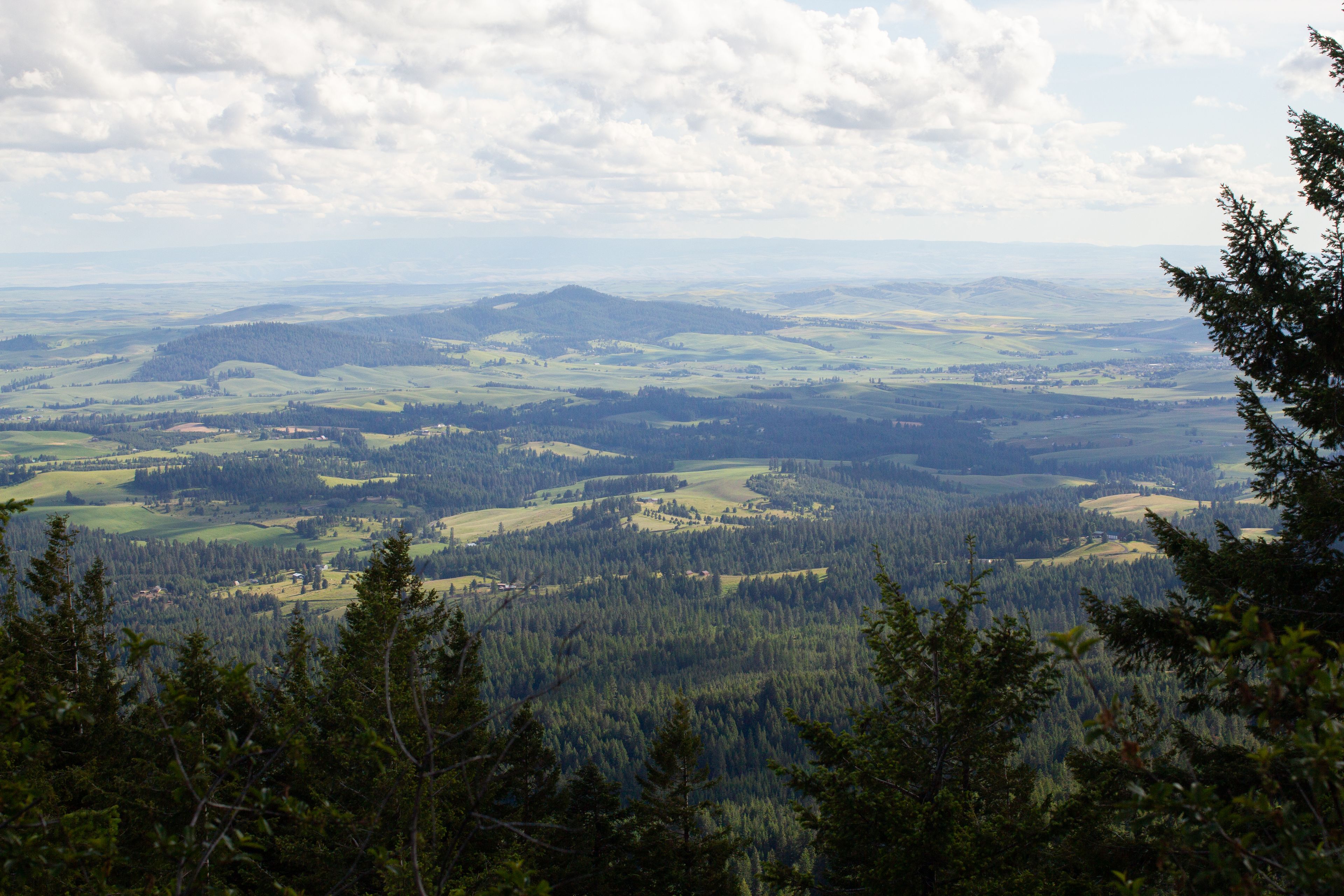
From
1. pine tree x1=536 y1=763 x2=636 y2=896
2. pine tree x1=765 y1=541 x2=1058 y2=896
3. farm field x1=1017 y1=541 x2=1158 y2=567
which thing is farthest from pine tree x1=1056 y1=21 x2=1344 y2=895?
farm field x1=1017 y1=541 x2=1158 y2=567

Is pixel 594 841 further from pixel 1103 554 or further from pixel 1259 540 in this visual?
pixel 1103 554

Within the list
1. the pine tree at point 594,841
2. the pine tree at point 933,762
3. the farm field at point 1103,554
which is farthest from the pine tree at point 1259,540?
the farm field at point 1103,554

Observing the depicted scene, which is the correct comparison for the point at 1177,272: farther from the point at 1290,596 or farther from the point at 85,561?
the point at 85,561

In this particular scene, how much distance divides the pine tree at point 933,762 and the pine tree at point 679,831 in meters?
9.02

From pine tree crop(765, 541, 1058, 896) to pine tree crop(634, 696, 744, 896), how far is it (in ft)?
29.6

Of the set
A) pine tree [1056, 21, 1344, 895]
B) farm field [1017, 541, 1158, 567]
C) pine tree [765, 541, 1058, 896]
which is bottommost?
farm field [1017, 541, 1158, 567]

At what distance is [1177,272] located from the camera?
16.5 meters

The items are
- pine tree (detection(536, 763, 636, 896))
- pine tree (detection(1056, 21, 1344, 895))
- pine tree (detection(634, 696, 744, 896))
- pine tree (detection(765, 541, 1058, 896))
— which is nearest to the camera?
pine tree (detection(1056, 21, 1344, 895))

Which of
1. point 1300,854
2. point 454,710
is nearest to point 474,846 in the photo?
point 454,710

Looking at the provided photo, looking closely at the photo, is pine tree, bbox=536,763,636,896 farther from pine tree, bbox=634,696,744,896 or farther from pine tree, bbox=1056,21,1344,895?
pine tree, bbox=1056,21,1344,895

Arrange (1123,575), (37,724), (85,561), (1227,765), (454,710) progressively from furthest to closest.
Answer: (85,561)
(1123,575)
(454,710)
(1227,765)
(37,724)

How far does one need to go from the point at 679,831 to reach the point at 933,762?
12.1 metres

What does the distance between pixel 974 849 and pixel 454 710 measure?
13.5 meters

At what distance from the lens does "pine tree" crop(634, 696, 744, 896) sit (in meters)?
23.7
